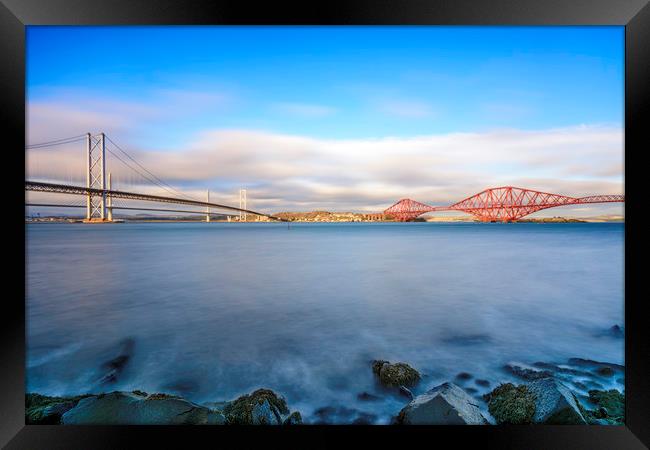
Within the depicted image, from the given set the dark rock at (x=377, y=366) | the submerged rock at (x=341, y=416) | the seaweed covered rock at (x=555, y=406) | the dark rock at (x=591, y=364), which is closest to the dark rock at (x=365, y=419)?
the submerged rock at (x=341, y=416)

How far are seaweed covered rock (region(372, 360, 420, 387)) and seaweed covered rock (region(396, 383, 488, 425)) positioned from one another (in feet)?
1.45

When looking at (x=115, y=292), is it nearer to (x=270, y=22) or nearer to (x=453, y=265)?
(x=270, y=22)

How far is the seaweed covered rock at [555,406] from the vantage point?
2039mm

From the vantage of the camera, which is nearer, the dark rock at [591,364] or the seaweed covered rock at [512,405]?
the seaweed covered rock at [512,405]

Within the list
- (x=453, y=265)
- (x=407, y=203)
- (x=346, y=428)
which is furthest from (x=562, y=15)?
(x=407, y=203)

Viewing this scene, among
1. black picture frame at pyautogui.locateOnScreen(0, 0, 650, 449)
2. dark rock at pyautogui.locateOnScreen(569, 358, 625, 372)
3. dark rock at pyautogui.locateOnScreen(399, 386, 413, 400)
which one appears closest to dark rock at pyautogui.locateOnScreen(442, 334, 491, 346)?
dark rock at pyautogui.locateOnScreen(569, 358, 625, 372)

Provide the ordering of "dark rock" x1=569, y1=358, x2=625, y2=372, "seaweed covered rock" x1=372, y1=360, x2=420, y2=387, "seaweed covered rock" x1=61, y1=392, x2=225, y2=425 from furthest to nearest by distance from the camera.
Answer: "dark rock" x1=569, y1=358, x2=625, y2=372
"seaweed covered rock" x1=372, y1=360, x2=420, y2=387
"seaweed covered rock" x1=61, y1=392, x2=225, y2=425

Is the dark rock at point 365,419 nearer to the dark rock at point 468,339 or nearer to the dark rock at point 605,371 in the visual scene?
the dark rock at point 468,339

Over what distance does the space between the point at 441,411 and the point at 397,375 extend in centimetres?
71

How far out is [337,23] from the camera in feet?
5.73

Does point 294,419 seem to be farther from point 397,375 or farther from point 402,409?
point 397,375

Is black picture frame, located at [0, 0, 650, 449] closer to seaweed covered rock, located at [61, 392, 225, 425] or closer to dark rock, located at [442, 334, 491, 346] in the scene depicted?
seaweed covered rock, located at [61, 392, 225, 425]

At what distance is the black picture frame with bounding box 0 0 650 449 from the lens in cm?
160

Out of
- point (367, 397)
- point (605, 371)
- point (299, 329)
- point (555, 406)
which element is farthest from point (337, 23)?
point (605, 371)
